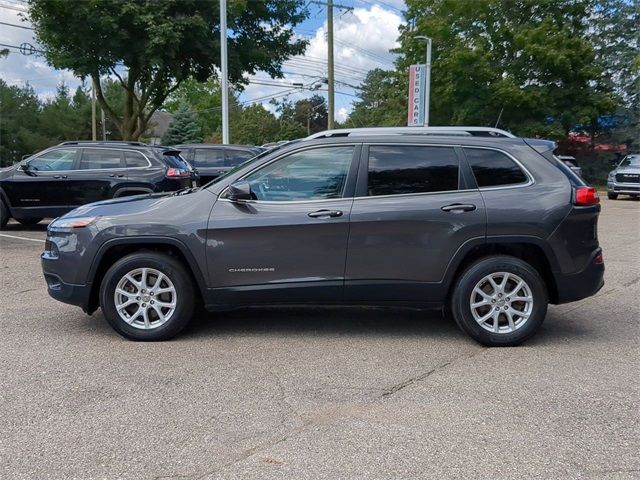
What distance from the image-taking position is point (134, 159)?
11.5 m

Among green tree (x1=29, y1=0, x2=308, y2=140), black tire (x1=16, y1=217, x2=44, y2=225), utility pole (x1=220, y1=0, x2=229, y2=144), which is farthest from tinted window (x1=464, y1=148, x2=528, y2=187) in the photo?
green tree (x1=29, y1=0, x2=308, y2=140)

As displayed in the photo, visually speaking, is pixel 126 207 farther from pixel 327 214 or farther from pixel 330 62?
pixel 330 62

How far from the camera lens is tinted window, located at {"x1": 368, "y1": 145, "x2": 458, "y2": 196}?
5.13 metres

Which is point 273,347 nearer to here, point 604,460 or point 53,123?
point 604,460

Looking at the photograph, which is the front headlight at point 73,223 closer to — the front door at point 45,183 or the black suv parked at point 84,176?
the black suv parked at point 84,176

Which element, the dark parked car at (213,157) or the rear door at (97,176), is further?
the dark parked car at (213,157)

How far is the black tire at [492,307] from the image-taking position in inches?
197

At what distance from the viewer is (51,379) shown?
4273 mm

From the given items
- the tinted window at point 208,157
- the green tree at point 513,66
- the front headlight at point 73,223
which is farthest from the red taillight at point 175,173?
the green tree at point 513,66

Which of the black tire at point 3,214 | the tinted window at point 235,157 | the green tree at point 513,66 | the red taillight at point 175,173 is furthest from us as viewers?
the green tree at point 513,66

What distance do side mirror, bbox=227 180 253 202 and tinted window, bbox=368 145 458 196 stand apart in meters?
1.03

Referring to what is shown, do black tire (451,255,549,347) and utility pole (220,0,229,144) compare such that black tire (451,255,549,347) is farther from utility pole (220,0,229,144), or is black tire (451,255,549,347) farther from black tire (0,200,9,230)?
utility pole (220,0,229,144)

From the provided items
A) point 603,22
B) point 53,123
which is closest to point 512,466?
point 603,22

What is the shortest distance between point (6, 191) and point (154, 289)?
27.2 feet
